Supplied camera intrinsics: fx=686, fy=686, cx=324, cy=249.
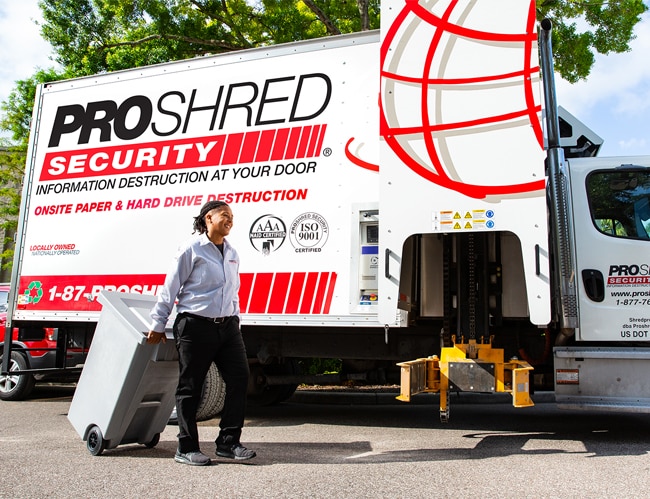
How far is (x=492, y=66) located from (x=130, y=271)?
12.6 ft

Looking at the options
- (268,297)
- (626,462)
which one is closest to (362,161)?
(268,297)

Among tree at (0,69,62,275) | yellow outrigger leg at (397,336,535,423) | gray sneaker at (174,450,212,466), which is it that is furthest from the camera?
tree at (0,69,62,275)

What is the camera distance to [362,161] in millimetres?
5980

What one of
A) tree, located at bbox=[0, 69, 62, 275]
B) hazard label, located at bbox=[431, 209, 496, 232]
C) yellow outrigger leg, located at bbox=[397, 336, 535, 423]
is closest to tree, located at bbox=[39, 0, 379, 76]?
tree, located at bbox=[0, 69, 62, 275]

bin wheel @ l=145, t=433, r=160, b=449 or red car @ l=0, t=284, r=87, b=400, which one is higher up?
red car @ l=0, t=284, r=87, b=400

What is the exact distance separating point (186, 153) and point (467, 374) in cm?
333

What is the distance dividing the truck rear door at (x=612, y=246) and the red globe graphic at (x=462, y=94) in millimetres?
1007

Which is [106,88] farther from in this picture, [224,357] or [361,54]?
[224,357]

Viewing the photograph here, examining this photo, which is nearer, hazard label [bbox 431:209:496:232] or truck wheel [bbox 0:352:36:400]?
hazard label [bbox 431:209:496:232]

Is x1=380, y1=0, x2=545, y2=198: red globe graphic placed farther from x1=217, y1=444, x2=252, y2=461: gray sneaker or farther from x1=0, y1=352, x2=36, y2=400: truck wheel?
x1=0, y1=352, x2=36, y2=400: truck wheel

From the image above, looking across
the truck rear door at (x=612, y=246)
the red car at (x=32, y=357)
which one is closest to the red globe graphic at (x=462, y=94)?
the truck rear door at (x=612, y=246)

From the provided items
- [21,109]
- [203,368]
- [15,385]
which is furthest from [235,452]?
[21,109]

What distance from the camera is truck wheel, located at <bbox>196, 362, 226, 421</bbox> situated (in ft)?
20.5

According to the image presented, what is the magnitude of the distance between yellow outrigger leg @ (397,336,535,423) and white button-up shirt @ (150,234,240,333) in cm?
159
